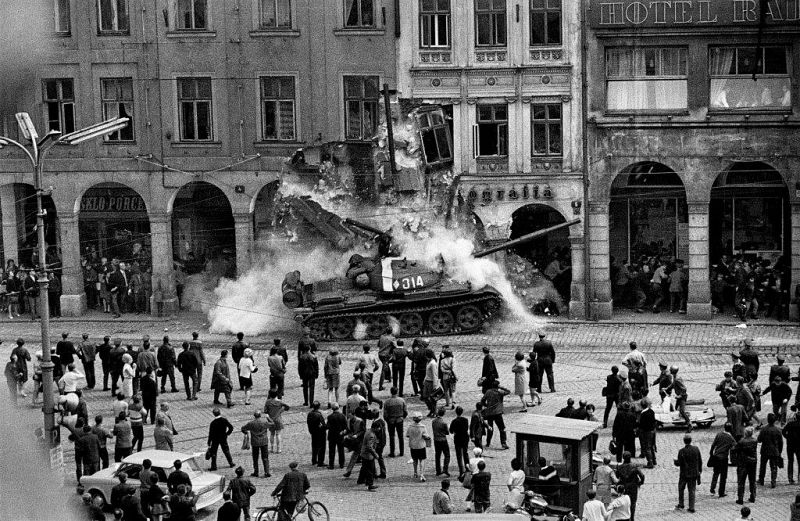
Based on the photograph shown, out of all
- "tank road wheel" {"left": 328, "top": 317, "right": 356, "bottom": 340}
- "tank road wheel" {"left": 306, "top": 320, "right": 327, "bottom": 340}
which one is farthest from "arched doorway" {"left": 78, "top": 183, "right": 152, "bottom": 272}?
"tank road wheel" {"left": 328, "top": 317, "right": 356, "bottom": 340}

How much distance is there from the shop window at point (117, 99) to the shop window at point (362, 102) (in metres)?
7.56

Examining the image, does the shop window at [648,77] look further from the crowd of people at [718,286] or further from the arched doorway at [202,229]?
the arched doorway at [202,229]

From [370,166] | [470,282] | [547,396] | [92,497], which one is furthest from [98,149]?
[92,497]

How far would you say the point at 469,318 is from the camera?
39781 millimetres

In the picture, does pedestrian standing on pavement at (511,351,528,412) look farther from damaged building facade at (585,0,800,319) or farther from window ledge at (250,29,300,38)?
window ledge at (250,29,300,38)

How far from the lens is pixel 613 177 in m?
43.3

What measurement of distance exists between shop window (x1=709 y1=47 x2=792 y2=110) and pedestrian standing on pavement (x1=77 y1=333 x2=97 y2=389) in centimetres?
2208

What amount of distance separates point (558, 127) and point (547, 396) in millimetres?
14402

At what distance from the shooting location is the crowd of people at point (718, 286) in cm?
4153

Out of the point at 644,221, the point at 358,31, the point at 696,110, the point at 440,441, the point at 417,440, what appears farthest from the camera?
the point at 644,221

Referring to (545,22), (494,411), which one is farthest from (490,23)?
(494,411)

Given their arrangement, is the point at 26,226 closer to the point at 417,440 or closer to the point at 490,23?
the point at 490,23

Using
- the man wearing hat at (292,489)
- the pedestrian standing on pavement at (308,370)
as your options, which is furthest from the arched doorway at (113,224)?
the man wearing hat at (292,489)

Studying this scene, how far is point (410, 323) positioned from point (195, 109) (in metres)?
11.8
